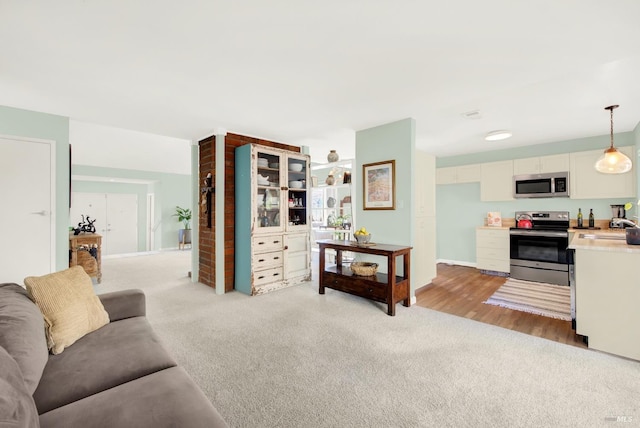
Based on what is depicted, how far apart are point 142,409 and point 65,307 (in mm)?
963

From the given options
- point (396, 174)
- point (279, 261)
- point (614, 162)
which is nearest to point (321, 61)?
point (396, 174)

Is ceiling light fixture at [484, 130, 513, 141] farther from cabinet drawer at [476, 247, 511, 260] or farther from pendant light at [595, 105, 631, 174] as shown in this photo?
cabinet drawer at [476, 247, 511, 260]

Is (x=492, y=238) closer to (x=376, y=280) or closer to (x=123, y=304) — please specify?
(x=376, y=280)

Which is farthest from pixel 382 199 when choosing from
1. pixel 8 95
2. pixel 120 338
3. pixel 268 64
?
pixel 8 95

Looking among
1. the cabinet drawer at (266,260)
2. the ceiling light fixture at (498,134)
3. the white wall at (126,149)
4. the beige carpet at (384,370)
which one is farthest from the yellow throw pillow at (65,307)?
the ceiling light fixture at (498,134)

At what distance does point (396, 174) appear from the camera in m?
3.72

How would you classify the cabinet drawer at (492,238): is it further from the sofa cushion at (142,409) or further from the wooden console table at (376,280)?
the sofa cushion at (142,409)

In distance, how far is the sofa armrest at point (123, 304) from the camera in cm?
193

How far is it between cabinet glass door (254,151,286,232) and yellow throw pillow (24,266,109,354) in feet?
7.76

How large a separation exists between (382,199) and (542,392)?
8.25ft

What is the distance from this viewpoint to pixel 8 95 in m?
2.94

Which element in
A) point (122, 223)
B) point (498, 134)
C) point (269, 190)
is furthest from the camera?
point (122, 223)

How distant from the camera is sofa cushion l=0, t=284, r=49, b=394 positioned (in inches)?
43.6

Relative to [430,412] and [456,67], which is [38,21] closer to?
[456,67]
